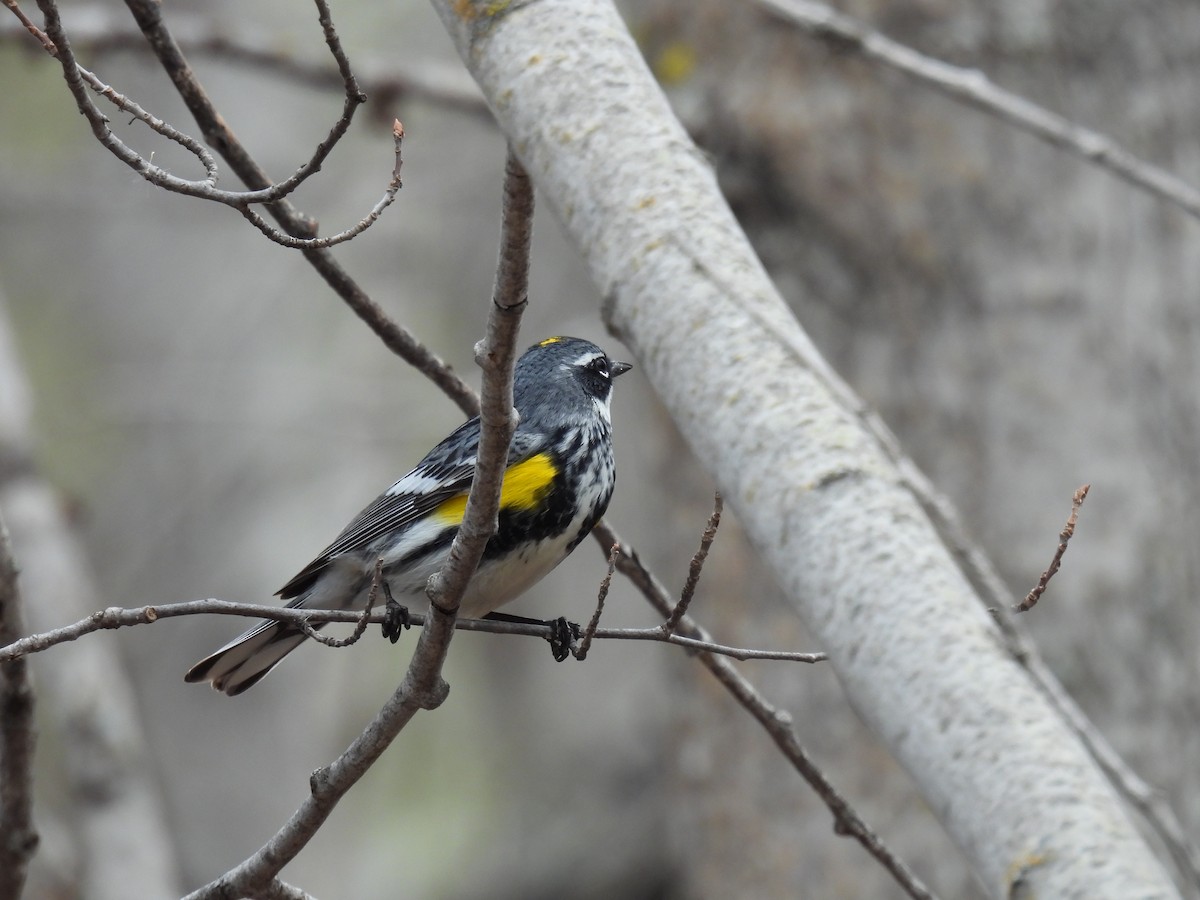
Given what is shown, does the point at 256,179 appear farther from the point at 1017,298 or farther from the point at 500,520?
the point at 1017,298

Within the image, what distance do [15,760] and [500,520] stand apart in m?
0.96

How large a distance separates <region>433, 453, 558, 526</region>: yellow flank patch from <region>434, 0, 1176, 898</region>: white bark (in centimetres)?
108

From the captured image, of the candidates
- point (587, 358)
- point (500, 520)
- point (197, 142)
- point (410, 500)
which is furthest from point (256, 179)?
point (587, 358)

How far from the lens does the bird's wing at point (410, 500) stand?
289cm

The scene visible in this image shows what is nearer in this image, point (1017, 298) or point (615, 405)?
point (1017, 298)

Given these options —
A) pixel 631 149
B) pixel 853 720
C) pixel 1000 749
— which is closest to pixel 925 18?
pixel 853 720

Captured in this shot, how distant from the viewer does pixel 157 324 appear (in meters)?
8.80

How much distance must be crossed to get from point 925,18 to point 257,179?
230 cm

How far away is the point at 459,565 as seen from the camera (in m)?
1.72

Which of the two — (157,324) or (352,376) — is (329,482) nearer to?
(352,376)

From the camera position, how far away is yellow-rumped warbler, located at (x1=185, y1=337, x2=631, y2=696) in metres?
2.61

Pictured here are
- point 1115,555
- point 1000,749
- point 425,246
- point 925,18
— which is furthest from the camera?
point 425,246

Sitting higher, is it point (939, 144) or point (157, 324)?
point (157, 324)

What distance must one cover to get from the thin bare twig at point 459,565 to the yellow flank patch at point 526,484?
77cm
